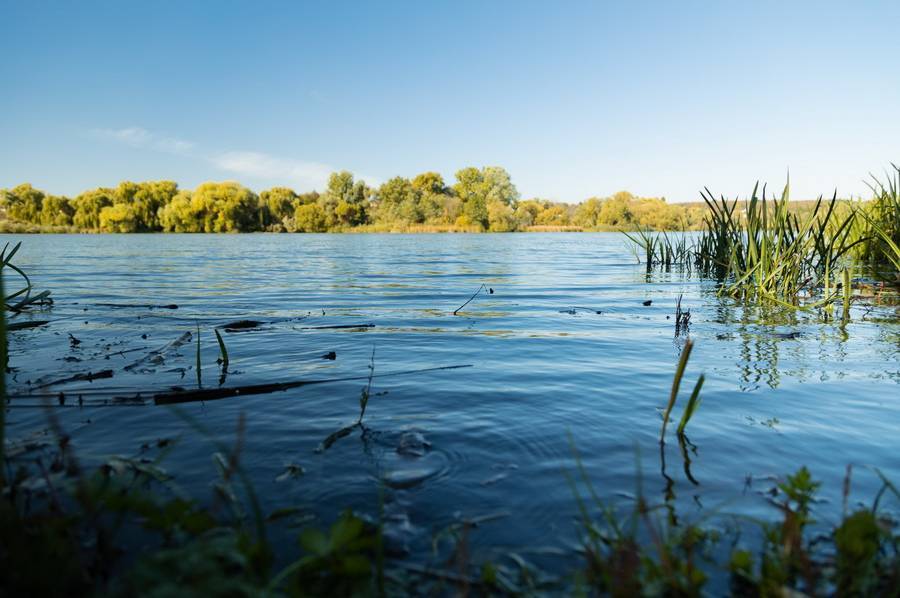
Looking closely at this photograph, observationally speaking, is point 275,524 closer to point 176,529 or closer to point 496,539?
point 176,529

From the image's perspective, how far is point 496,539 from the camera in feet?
6.93

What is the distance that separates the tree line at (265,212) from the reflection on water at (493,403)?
71.7 m

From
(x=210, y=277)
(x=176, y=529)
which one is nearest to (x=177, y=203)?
(x=210, y=277)

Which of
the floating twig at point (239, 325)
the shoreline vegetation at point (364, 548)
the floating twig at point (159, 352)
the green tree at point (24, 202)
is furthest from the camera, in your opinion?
the green tree at point (24, 202)

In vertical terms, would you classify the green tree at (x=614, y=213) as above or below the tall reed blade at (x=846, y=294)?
above

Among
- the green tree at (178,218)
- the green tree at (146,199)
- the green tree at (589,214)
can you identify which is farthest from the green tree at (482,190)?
the green tree at (146,199)

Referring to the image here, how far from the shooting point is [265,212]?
97.9m

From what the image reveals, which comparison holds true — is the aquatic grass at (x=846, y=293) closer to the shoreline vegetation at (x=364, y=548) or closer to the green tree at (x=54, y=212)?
the shoreline vegetation at (x=364, y=548)

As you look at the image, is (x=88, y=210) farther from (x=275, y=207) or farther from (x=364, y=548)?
(x=364, y=548)

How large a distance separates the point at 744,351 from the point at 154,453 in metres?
5.19

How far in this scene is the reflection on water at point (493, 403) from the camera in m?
2.54

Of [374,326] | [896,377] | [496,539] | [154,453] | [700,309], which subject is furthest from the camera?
[700,309]

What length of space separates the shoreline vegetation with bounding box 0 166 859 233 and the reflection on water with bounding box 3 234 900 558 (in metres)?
76.5

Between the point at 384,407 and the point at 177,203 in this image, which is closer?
the point at 384,407
